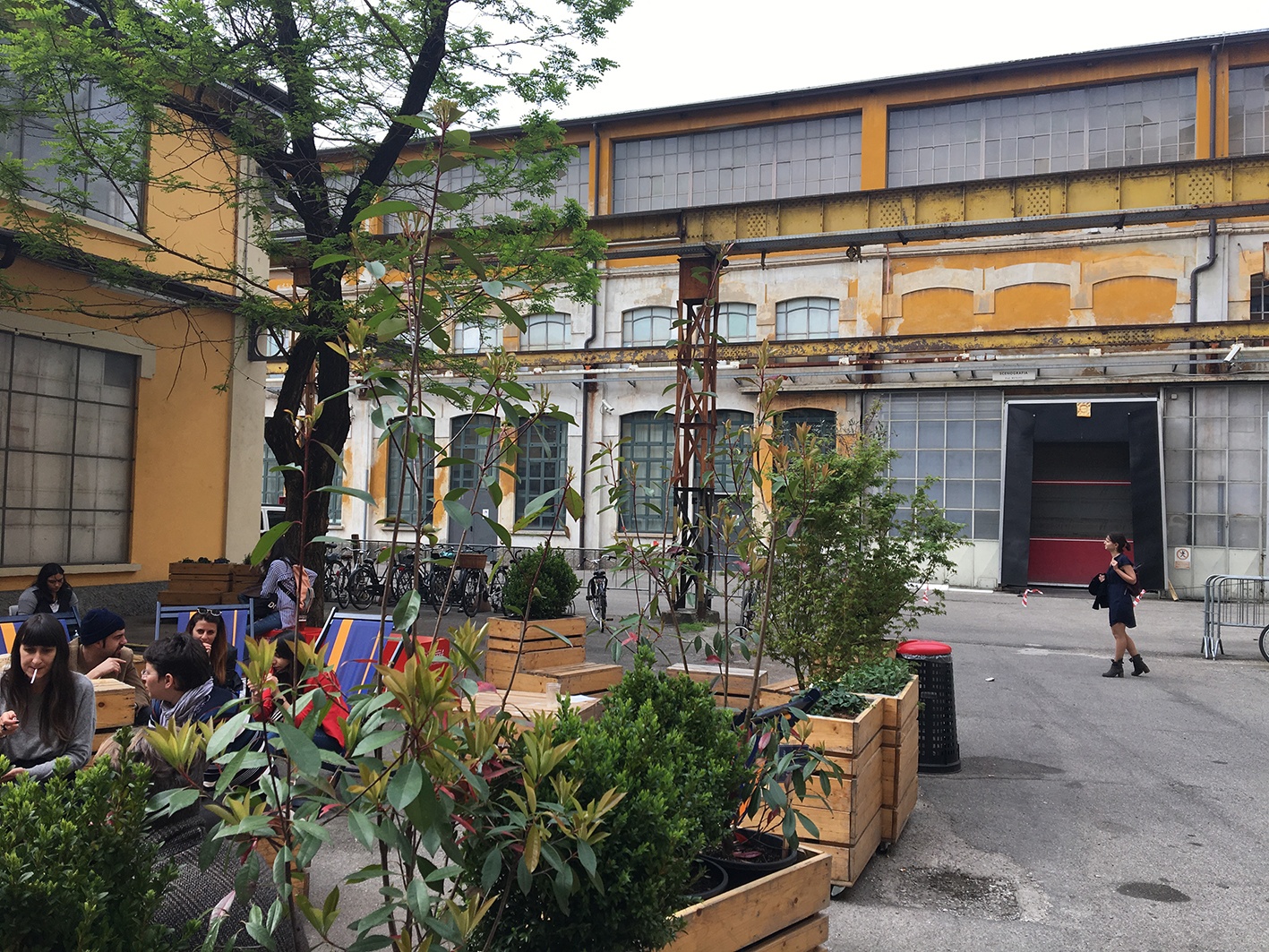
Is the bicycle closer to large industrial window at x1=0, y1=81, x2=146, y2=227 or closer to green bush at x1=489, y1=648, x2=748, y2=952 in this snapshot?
large industrial window at x1=0, y1=81, x2=146, y2=227

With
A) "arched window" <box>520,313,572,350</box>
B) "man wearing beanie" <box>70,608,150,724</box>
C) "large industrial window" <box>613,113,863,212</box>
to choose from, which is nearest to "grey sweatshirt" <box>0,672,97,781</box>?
"man wearing beanie" <box>70,608,150,724</box>

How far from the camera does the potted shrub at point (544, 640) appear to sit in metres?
7.82

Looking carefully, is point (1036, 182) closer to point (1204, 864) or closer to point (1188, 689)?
point (1188, 689)

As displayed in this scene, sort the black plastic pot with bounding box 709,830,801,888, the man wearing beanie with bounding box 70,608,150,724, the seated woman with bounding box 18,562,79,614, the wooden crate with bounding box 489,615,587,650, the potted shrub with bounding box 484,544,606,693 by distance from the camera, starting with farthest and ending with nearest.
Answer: the seated woman with bounding box 18,562,79,614, the wooden crate with bounding box 489,615,587,650, the potted shrub with bounding box 484,544,606,693, the man wearing beanie with bounding box 70,608,150,724, the black plastic pot with bounding box 709,830,801,888

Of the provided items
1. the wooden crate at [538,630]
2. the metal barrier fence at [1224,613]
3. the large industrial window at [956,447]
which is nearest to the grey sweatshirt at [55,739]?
the wooden crate at [538,630]

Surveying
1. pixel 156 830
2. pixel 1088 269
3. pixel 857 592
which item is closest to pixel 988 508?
pixel 1088 269

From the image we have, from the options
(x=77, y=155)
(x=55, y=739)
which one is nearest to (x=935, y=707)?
(x=55, y=739)

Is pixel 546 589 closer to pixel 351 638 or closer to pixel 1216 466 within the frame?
pixel 351 638

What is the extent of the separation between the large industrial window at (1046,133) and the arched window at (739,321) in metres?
5.50

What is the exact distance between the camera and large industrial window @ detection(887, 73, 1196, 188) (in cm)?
2517

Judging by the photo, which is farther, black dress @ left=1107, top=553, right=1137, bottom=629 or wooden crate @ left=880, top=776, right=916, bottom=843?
black dress @ left=1107, top=553, right=1137, bottom=629

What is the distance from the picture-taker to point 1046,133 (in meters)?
26.2

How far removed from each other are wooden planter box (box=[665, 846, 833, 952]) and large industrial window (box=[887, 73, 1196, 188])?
2440cm

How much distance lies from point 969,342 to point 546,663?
19.2 m
